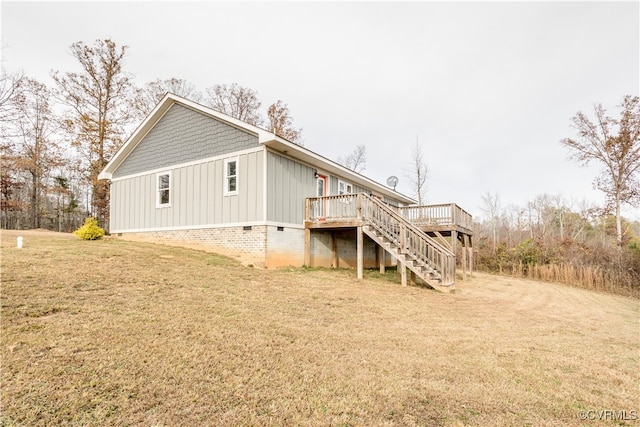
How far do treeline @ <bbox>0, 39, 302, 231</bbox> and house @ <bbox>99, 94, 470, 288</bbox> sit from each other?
333 inches

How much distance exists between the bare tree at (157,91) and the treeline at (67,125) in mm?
68

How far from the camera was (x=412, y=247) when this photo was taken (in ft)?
35.8

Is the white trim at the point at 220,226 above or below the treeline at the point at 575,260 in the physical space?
above

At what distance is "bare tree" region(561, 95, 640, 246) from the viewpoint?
770 inches

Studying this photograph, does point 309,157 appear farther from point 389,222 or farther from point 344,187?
point 344,187

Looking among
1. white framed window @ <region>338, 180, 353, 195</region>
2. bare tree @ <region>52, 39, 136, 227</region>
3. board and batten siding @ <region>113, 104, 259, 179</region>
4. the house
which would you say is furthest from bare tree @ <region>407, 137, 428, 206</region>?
bare tree @ <region>52, 39, 136, 227</region>

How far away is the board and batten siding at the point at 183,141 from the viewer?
40.0 feet

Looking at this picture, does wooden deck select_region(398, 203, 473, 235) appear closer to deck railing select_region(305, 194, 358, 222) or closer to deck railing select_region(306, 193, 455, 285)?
deck railing select_region(306, 193, 455, 285)

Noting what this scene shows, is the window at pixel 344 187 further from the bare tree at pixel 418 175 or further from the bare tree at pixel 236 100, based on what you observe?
the bare tree at pixel 236 100

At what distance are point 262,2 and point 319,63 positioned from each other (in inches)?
216

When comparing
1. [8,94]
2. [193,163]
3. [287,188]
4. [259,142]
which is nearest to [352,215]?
[287,188]

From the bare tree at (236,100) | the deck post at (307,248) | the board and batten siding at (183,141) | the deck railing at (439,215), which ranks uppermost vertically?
the bare tree at (236,100)

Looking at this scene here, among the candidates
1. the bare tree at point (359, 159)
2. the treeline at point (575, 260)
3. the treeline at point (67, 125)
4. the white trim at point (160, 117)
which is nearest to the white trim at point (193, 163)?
the white trim at point (160, 117)

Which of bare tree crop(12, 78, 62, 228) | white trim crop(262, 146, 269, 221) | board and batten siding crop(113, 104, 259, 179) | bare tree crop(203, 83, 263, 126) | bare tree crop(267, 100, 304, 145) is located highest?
bare tree crop(203, 83, 263, 126)
